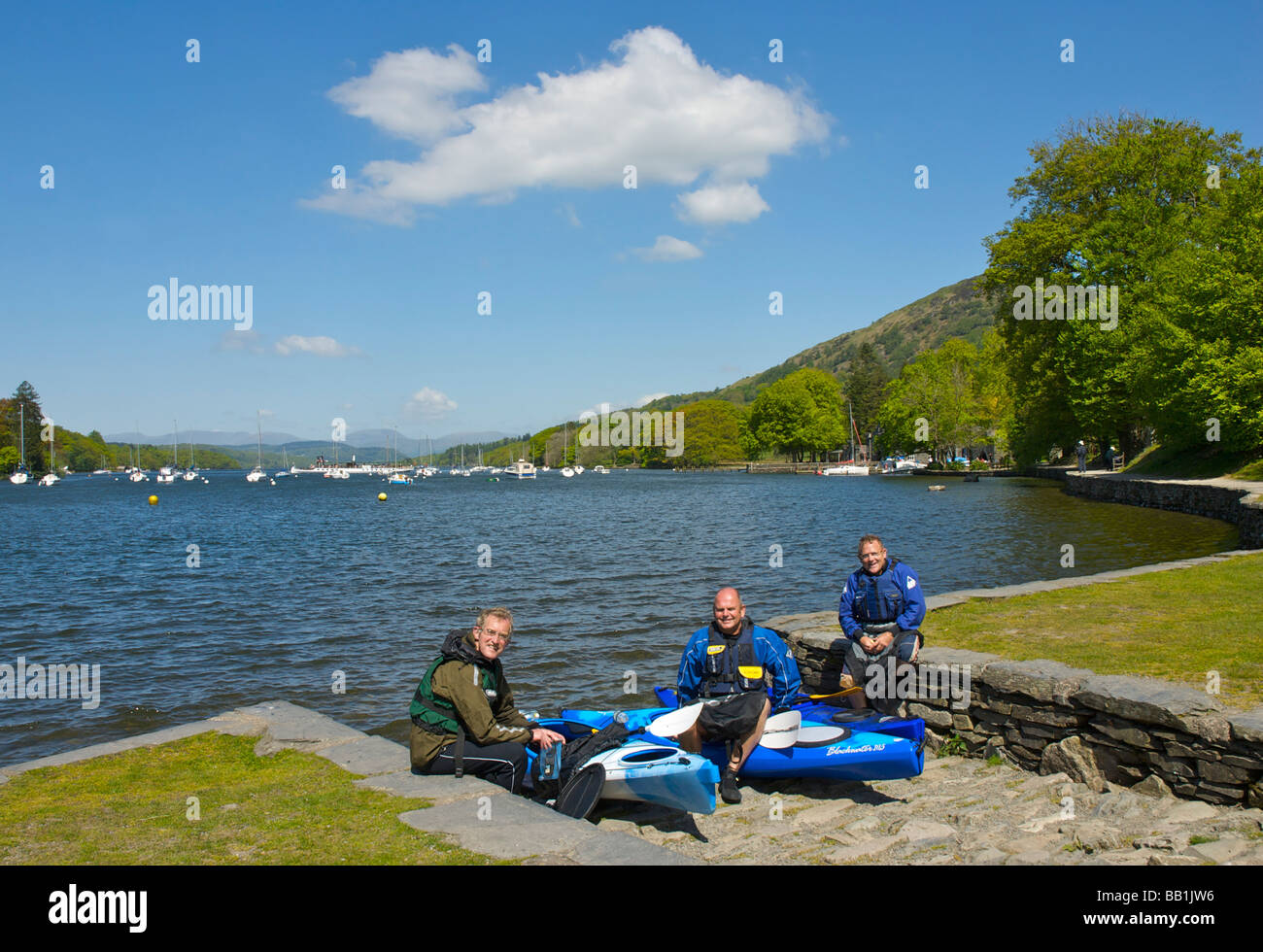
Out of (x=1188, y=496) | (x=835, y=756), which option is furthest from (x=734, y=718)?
(x=1188, y=496)

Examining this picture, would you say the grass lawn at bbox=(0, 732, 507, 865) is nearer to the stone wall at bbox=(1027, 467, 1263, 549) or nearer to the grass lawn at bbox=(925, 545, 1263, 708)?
the grass lawn at bbox=(925, 545, 1263, 708)

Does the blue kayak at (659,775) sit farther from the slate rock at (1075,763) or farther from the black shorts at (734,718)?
the slate rock at (1075,763)

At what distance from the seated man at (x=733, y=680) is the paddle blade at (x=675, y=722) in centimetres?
5

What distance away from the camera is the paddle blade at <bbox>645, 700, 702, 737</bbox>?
7391mm

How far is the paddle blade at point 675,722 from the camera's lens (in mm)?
7391

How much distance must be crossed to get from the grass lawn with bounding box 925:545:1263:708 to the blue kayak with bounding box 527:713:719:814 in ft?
13.5

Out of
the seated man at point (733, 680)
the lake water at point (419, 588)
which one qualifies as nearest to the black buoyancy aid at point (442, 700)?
the seated man at point (733, 680)

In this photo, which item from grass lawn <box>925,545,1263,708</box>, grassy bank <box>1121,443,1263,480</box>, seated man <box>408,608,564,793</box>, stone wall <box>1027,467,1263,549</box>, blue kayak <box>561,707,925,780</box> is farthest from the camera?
grassy bank <box>1121,443,1263,480</box>

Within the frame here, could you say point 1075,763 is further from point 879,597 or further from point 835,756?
point 879,597

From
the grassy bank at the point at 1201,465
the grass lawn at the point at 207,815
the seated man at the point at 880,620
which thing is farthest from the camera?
the grassy bank at the point at 1201,465

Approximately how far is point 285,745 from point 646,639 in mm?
9175

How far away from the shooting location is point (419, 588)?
2370cm

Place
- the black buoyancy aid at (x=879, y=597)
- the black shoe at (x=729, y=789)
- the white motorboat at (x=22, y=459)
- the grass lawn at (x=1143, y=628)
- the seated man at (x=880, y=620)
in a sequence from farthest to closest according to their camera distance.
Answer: the white motorboat at (x=22, y=459)
the black buoyancy aid at (x=879, y=597)
the seated man at (x=880, y=620)
the grass lawn at (x=1143, y=628)
the black shoe at (x=729, y=789)

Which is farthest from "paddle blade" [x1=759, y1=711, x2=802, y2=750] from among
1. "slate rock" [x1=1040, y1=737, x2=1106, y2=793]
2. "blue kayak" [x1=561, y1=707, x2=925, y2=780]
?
"slate rock" [x1=1040, y1=737, x2=1106, y2=793]
